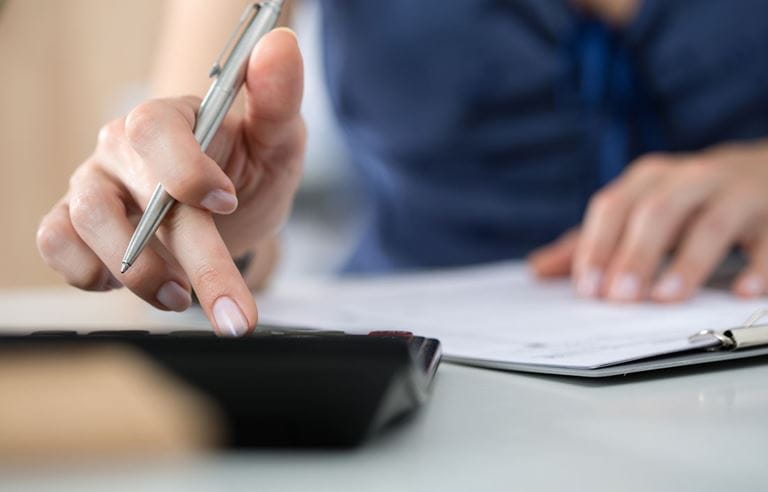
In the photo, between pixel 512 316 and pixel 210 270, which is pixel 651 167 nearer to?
pixel 512 316

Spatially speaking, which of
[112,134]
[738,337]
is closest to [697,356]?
[738,337]

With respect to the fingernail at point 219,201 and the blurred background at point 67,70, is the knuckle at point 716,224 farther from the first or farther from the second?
the blurred background at point 67,70

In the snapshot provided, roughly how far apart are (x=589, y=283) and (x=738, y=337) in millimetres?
184

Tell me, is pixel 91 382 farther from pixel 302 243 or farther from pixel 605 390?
pixel 302 243

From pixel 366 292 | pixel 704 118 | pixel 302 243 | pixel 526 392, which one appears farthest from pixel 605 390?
pixel 302 243

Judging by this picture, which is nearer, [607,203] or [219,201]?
[219,201]

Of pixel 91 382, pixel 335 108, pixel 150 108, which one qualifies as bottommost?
pixel 91 382

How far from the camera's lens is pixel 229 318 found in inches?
10.4

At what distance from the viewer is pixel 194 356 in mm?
200

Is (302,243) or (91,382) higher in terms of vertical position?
(302,243)

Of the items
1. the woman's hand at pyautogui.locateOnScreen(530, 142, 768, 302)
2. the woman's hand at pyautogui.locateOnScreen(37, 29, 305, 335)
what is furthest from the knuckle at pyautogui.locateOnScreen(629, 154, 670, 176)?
the woman's hand at pyautogui.locateOnScreen(37, 29, 305, 335)

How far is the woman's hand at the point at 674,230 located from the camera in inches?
18.8

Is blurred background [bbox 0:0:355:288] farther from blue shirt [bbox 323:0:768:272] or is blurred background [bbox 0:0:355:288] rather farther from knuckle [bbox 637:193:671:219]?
knuckle [bbox 637:193:671:219]

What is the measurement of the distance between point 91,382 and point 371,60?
595mm
